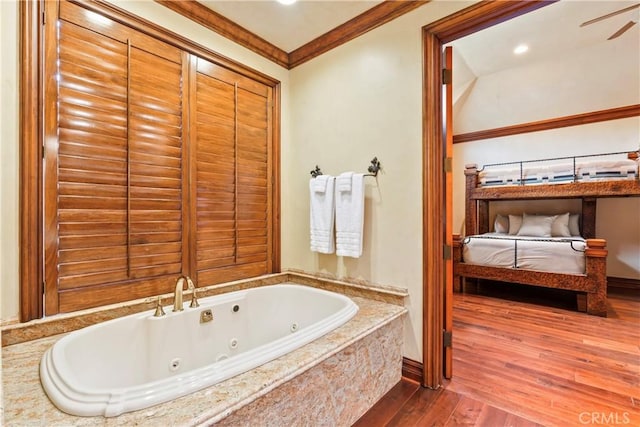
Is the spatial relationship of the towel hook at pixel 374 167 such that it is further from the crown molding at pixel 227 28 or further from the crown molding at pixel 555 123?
the crown molding at pixel 555 123

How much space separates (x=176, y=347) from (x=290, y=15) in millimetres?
2389

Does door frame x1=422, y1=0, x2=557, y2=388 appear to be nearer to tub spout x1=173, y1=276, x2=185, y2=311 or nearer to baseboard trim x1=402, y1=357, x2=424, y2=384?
baseboard trim x1=402, y1=357, x2=424, y2=384

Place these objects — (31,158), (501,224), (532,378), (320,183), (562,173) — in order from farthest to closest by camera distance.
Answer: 1. (501,224)
2. (562,173)
3. (320,183)
4. (532,378)
5. (31,158)

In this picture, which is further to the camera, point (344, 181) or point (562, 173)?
point (562, 173)

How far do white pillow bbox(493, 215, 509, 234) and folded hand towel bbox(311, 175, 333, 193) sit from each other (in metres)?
3.88

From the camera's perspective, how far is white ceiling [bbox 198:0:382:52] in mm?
2037

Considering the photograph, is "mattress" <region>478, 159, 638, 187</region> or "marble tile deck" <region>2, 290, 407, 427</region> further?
"mattress" <region>478, 159, 638, 187</region>

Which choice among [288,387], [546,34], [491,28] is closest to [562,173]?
[546,34]

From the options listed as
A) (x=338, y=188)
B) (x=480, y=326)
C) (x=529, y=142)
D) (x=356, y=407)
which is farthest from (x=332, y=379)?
(x=529, y=142)

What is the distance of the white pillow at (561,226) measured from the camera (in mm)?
4184

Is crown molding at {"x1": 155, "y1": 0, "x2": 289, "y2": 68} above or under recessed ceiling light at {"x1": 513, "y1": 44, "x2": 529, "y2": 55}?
under

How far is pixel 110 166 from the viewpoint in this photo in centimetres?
171

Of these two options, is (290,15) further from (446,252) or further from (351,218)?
(446,252)

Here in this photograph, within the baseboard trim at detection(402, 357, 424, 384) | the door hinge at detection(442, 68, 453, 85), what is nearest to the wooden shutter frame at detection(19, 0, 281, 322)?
the baseboard trim at detection(402, 357, 424, 384)
